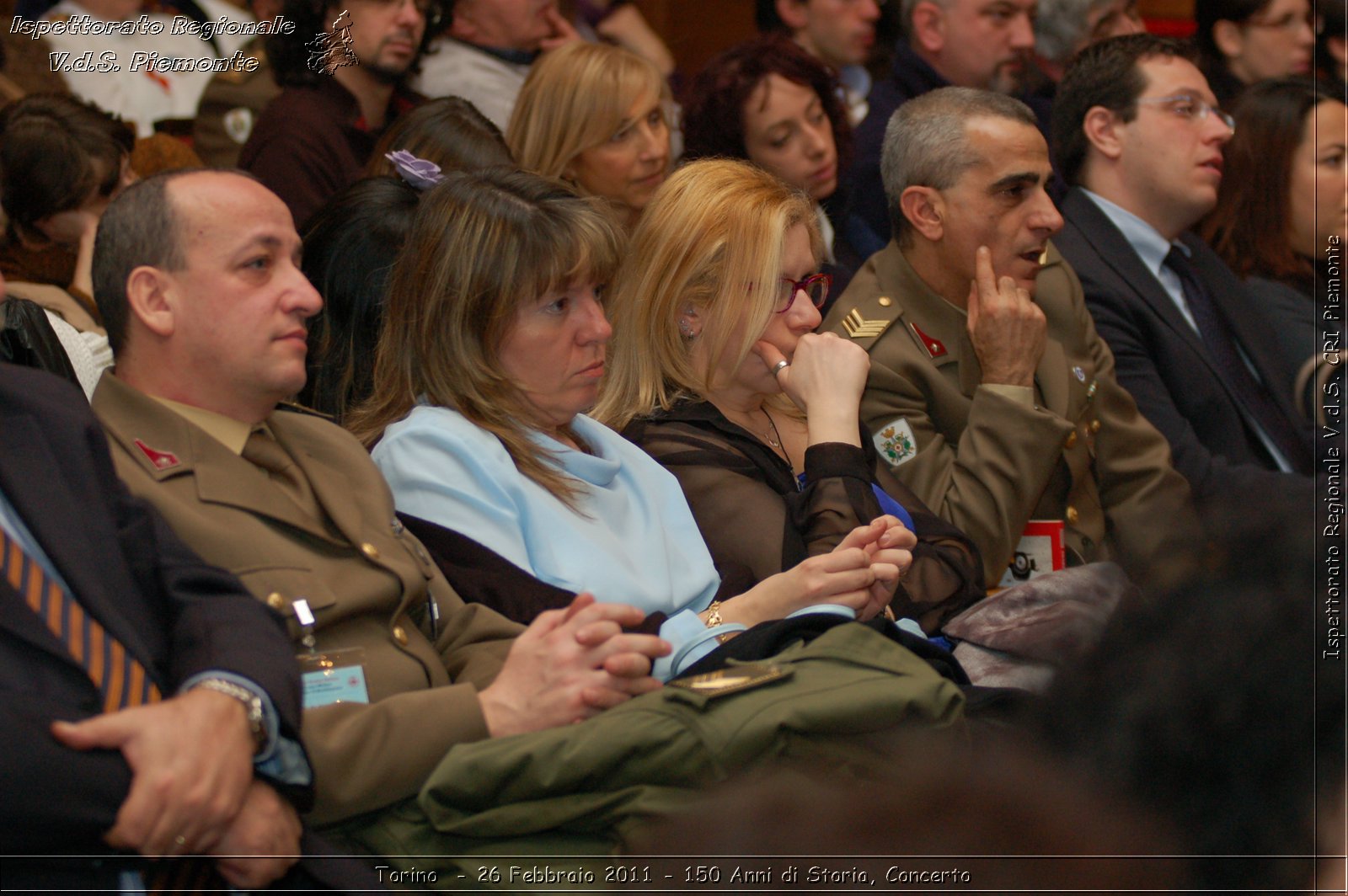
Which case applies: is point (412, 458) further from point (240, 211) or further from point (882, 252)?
point (882, 252)

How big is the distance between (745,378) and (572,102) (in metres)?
1.35

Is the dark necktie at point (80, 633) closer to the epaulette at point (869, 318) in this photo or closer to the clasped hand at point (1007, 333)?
the epaulette at point (869, 318)

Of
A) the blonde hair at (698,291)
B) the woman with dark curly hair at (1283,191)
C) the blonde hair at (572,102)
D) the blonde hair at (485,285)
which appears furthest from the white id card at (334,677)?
the woman with dark curly hair at (1283,191)

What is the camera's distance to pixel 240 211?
2.16 metres

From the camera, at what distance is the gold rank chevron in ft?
10.9

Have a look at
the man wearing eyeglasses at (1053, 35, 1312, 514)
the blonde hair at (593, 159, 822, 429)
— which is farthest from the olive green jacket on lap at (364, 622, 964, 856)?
the man wearing eyeglasses at (1053, 35, 1312, 514)

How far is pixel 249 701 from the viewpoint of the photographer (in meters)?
1.68

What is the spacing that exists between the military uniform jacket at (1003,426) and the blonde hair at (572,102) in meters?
0.87

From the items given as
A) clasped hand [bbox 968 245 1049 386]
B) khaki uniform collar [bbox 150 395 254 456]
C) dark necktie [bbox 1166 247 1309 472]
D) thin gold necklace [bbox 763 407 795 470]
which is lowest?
dark necktie [bbox 1166 247 1309 472]

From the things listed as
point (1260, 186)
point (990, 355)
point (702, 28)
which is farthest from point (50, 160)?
point (702, 28)

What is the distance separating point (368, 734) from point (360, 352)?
1.17 meters

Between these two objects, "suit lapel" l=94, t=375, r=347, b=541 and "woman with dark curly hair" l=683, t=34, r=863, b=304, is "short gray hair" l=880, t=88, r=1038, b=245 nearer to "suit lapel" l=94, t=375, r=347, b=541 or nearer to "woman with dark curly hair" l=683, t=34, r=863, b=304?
"woman with dark curly hair" l=683, t=34, r=863, b=304

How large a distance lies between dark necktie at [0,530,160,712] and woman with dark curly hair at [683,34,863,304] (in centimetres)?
282

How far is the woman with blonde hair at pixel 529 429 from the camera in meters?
2.36
